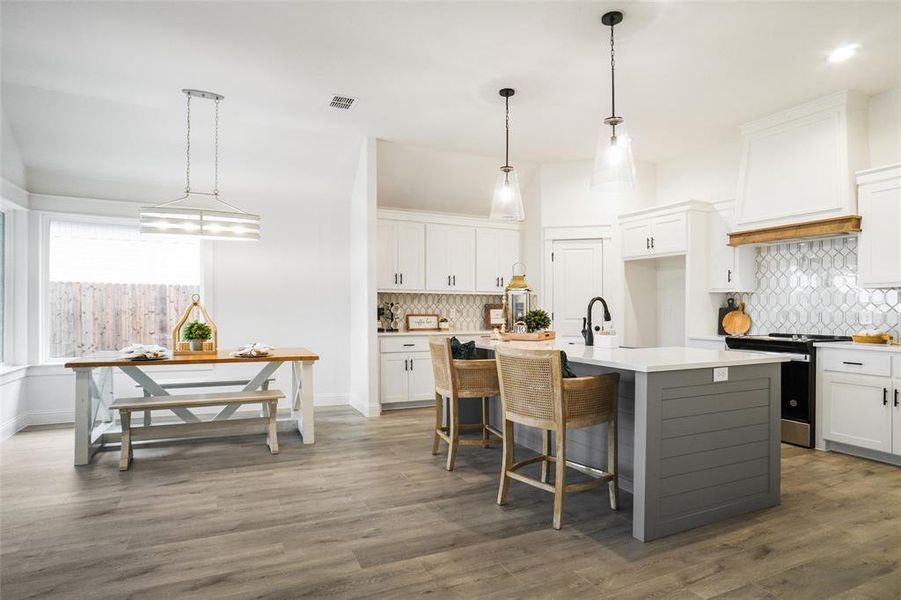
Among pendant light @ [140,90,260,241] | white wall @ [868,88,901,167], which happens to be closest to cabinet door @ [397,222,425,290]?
pendant light @ [140,90,260,241]

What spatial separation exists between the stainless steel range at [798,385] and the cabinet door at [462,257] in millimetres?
3213

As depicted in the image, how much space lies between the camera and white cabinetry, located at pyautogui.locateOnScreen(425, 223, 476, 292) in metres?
6.33

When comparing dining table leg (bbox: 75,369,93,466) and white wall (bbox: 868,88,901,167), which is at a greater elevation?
white wall (bbox: 868,88,901,167)

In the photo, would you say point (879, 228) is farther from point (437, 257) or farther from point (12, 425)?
point (12, 425)

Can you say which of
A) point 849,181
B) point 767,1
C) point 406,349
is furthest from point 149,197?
point 849,181

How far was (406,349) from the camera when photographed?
19.3ft

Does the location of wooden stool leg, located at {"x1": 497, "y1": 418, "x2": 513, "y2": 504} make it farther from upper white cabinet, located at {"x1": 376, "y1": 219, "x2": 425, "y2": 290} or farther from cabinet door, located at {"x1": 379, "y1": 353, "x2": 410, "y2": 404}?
upper white cabinet, located at {"x1": 376, "y1": 219, "x2": 425, "y2": 290}

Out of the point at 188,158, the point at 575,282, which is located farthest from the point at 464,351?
the point at 188,158

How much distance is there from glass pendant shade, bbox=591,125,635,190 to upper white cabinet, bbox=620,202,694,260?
2.66m

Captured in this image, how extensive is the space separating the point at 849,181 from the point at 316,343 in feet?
17.3

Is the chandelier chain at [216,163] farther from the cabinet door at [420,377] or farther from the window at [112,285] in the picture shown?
the cabinet door at [420,377]

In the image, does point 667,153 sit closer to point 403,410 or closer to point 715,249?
point 715,249

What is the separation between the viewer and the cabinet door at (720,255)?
5.21 metres

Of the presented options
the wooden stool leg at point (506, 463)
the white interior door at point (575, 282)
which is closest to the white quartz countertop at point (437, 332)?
the white interior door at point (575, 282)
